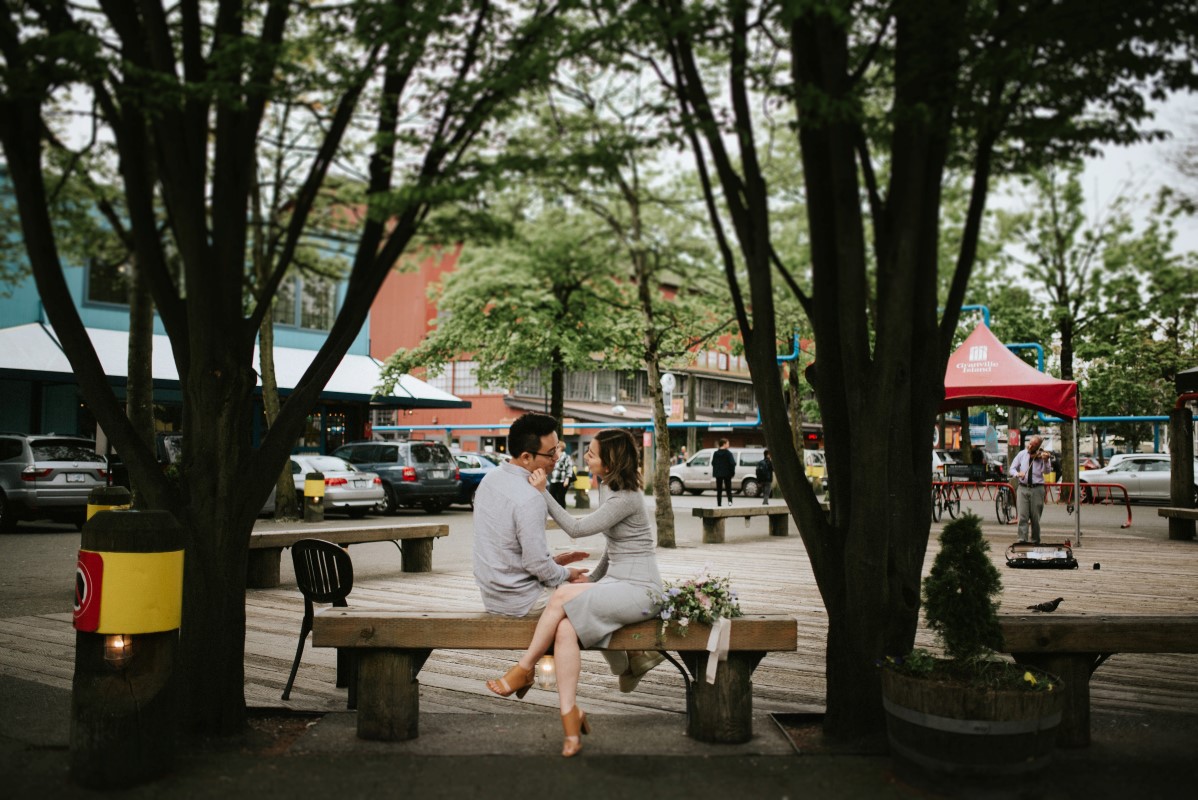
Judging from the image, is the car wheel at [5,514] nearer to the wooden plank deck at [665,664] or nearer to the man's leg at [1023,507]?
the wooden plank deck at [665,664]

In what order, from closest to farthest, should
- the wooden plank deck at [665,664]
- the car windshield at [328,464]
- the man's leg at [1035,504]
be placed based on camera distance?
the wooden plank deck at [665,664] → the man's leg at [1035,504] → the car windshield at [328,464]

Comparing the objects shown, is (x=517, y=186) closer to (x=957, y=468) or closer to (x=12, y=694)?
(x=12, y=694)

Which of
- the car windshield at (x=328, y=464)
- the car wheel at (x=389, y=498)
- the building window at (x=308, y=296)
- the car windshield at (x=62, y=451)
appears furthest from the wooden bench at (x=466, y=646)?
the car wheel at (x=389, y=498)

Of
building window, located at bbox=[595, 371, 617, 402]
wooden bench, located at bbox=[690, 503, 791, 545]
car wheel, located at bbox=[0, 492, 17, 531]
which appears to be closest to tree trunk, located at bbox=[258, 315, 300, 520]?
car wheel, located at bbox=[0, 492, 17, 531]

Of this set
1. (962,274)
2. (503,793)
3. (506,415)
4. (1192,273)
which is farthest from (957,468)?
(506,415)

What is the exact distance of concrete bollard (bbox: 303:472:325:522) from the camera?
21172mm

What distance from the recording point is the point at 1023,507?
51.6ft

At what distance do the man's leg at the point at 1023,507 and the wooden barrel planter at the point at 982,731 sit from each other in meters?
12.0

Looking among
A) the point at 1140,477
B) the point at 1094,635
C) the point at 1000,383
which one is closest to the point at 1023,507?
the point at 1000,383

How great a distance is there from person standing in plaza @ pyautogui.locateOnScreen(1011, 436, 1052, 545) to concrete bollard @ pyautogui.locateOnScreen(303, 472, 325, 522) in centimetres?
1314

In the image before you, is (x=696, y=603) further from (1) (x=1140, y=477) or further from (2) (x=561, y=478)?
(1) (x=1140, y=477)

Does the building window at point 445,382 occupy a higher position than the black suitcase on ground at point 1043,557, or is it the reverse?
the building window at point 445,382

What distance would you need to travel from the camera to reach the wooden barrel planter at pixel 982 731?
4375 millimetres

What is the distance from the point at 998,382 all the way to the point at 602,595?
13715 millimetres
